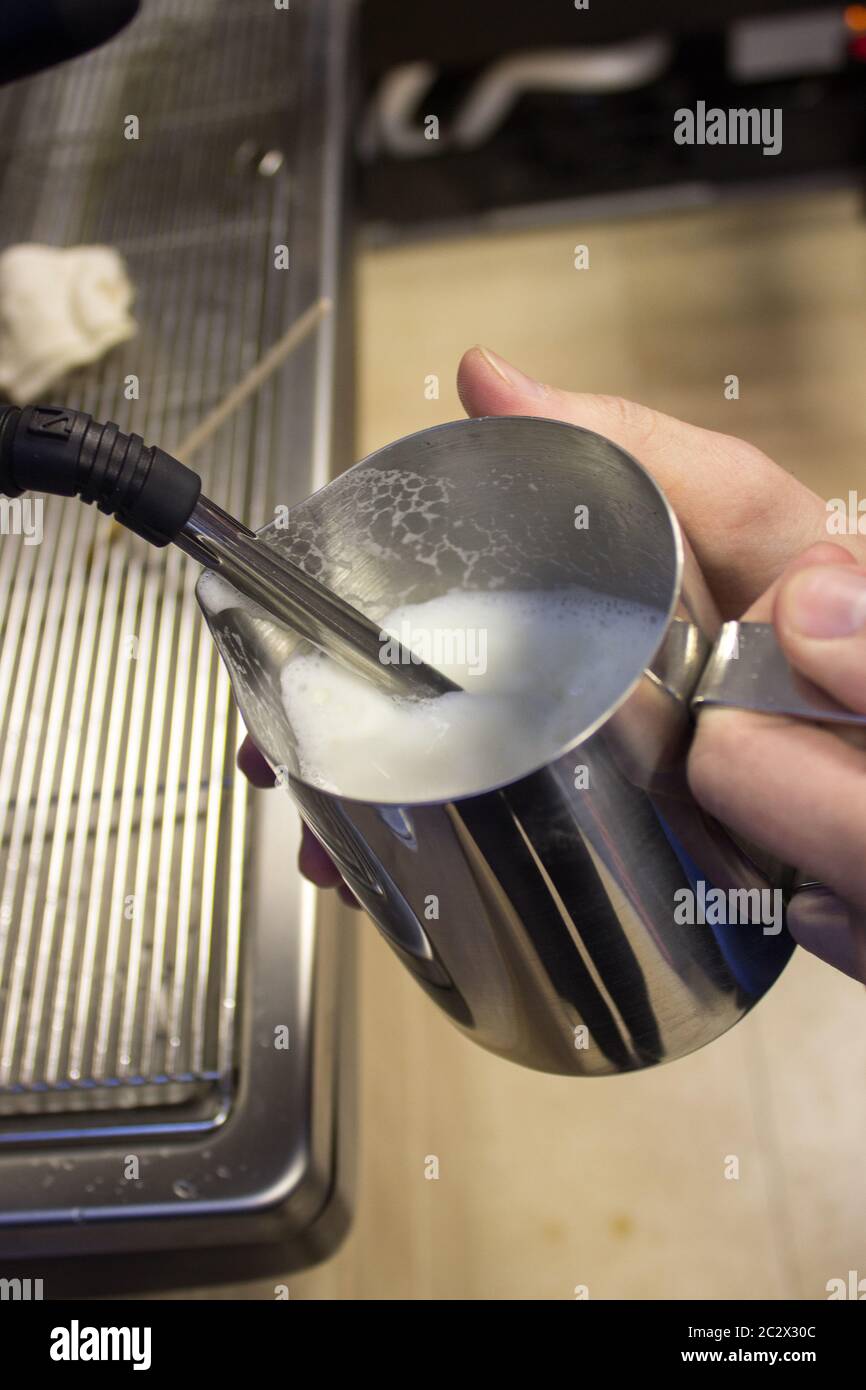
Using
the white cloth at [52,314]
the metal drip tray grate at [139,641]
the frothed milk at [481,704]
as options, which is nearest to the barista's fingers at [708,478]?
the frothed milk at [481,704]

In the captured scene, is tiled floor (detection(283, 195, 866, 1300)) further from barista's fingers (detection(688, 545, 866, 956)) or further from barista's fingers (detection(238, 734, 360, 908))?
barista's fingers (detection(688, 545, 866, 956))

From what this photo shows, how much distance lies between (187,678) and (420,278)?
1.20 meters

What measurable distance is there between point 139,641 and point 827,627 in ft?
1.37

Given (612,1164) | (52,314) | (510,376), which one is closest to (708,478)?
(510,376)

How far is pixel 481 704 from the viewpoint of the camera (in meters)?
0.44

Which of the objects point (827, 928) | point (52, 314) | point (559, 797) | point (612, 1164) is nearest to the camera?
point (559, 797)

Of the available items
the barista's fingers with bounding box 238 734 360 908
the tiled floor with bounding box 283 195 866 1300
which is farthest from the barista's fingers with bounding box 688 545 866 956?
the tiled floor with bounding box 283 195 866 1300

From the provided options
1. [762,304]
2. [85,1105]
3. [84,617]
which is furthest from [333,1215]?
[762,304]

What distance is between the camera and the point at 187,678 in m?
0.62

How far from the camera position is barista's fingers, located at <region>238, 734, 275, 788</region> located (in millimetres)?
534

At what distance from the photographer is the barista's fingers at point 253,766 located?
53cm

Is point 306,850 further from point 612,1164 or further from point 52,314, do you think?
point 612,1164

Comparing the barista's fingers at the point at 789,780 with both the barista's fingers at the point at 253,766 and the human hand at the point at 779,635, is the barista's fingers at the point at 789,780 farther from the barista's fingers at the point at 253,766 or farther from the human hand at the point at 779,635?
the barista's fingers at the point at 253,766

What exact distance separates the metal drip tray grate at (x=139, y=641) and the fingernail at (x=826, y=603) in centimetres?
33
